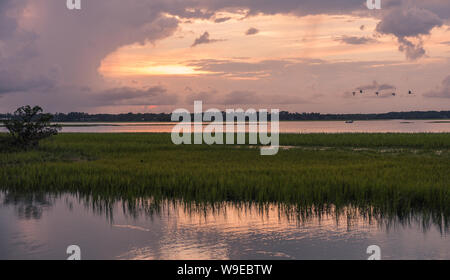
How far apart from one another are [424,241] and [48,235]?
303 inches

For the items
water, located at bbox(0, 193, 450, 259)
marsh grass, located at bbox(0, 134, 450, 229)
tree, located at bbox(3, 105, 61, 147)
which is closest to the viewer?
water, located at bbox(0, 193, 450, 259)

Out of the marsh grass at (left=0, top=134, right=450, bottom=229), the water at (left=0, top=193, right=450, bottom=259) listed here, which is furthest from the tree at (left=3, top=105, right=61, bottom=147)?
the water at (left=0, top=193, right=450, bottom=259)

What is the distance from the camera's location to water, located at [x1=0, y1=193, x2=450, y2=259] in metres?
8.03

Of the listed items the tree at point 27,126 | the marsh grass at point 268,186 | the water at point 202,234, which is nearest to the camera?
the water at point 202,234

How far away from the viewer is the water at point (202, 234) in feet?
26.3

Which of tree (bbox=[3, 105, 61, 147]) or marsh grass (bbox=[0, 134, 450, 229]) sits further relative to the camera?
tree (bbox=[3, 105, 61, 147])

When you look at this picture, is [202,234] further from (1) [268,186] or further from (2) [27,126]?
(2) [27,126]

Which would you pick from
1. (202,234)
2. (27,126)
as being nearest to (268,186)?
(202,234)

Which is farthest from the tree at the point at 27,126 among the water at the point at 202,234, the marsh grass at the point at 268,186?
→ the water at the point at 202,234

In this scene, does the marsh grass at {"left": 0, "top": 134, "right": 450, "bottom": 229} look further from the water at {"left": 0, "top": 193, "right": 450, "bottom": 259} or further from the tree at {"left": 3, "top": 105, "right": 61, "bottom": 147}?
the tree at {"left": 3, "top": 105, "right": 61, "bottom": 147}

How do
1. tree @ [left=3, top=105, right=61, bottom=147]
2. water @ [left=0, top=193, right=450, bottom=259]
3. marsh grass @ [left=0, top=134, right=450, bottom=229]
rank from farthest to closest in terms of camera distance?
1. tree @ [left=3, top=105, right=61, bottom=147]
2. marsh grass @ [left=0, top=134, right=450, bottom=229]
3. water @ [left=0, top=193, right=450, bottom=259]

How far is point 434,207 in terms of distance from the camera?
10.7 metres

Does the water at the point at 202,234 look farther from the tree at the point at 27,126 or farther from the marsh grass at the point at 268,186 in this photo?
the tree at the point at 27,126

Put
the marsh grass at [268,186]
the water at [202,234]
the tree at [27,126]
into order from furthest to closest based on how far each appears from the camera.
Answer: the tree at [27,126] → the marsh grass at [268,186] → the water at [202,234]
